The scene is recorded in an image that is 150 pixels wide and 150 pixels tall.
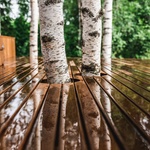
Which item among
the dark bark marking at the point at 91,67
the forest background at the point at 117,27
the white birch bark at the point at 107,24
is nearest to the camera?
the dark bark marking at the point at 91,67

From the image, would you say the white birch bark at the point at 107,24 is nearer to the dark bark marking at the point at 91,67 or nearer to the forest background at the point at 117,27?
the dark bark marking at the point at 91,67

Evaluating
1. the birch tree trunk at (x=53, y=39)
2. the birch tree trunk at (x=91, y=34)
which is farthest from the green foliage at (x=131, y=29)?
the birch tree trunk at (x=53, y=39)

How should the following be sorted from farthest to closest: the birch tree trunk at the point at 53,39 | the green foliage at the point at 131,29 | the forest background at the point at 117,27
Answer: the forest background at the point at 117,27 < the green foliage at the point at 131,29 < the birch tree trunk at the point at 53,39

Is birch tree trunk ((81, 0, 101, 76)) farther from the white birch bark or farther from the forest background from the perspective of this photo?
the forest background

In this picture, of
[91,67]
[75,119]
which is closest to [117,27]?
[91,67]

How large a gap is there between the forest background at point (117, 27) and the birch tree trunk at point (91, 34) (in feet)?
22.8

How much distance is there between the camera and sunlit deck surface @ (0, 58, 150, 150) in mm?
1062

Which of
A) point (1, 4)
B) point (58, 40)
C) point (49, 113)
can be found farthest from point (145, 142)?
point (1, 4)

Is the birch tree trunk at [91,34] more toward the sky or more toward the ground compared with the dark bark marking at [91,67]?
more toward the sky

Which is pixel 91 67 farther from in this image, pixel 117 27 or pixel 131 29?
pixel 131 29

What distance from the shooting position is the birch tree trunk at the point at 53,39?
248 centimetres

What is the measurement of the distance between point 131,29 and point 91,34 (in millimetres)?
7605

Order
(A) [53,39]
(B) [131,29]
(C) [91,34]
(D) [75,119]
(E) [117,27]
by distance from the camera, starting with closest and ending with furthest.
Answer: (D) [75,119] → (A) [53,39] → (C) [91,34] → (E) [117,27] → (B) [131,29]

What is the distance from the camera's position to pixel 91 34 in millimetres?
2992
